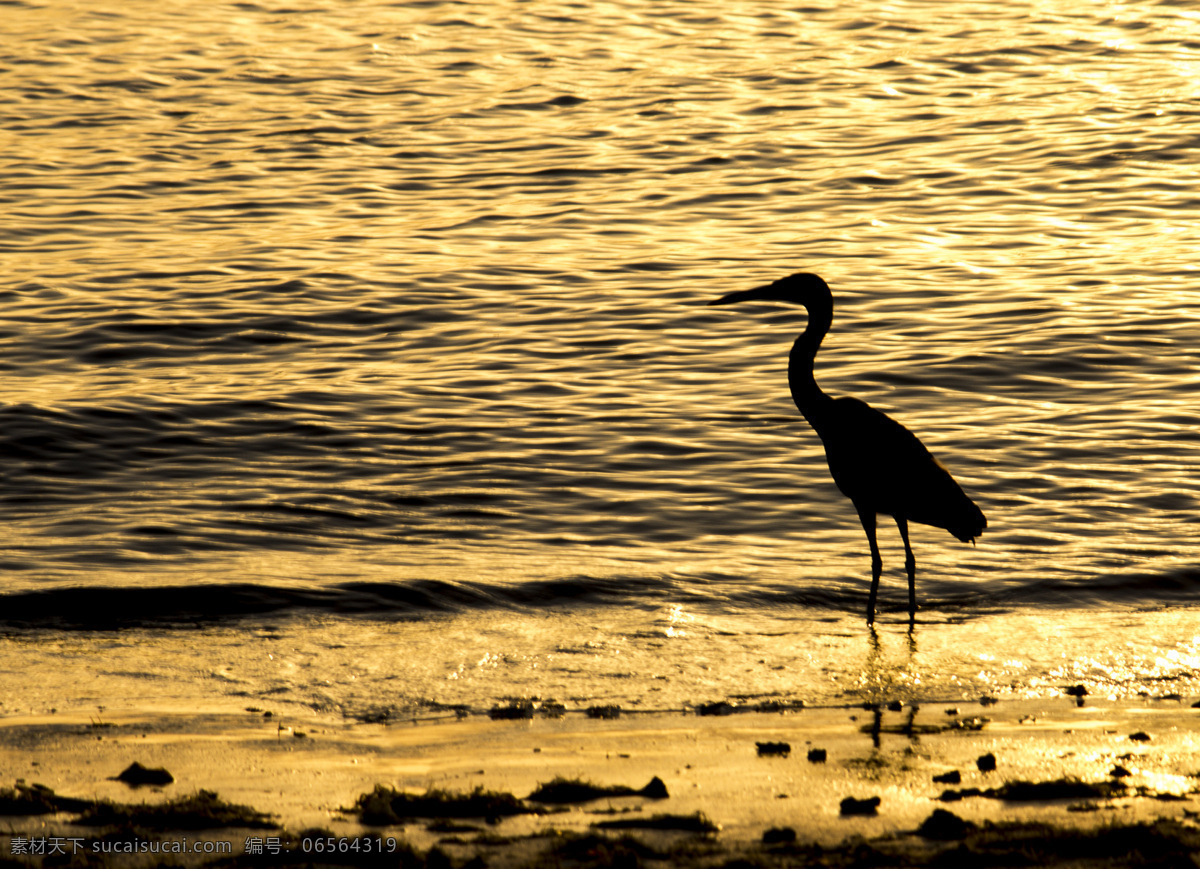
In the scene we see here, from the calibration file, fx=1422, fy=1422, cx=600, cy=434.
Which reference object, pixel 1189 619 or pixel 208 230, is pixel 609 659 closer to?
pixel 1189 619

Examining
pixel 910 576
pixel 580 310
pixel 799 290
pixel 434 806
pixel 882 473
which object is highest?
pixel 799 290

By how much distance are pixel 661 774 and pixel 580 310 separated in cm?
935

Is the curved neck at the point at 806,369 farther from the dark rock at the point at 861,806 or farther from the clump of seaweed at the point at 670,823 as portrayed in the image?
the clump of seaweed at the point at 670,823

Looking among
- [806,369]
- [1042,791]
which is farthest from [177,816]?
[806,369]

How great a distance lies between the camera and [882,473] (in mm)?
7242

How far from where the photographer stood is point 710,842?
165 inches

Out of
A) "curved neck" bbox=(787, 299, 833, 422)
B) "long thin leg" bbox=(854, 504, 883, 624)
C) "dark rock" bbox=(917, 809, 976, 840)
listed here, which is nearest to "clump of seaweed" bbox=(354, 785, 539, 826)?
"dark rock" bbox=(917, 809, 976, 840)

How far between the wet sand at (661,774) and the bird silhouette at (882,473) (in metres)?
1.50

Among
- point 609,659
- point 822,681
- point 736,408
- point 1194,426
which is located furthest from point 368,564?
point 1194,426

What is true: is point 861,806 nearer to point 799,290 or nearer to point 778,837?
point 778,837

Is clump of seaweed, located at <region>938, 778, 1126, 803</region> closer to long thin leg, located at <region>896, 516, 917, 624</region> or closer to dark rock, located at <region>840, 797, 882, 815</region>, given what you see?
dark rock, located at <region>840, 797, 882, 815</region>

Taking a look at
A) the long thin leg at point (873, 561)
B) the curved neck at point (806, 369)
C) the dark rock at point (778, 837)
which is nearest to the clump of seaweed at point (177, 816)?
the dark rock at point (778, 837)

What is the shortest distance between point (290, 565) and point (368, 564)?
1.44 ft

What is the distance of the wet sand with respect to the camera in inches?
165
